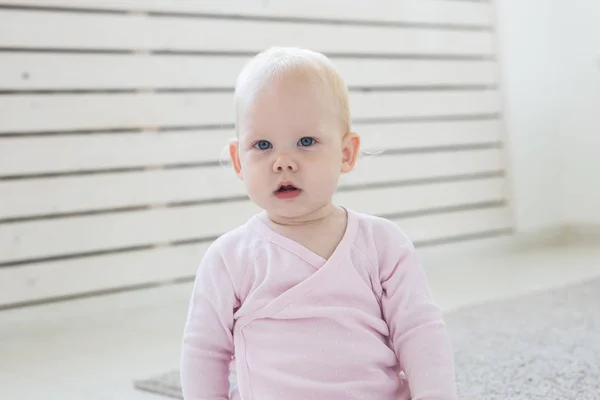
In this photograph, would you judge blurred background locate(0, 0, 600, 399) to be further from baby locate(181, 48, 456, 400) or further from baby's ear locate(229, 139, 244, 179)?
baby's ear locate(229, 139, 244, 179)

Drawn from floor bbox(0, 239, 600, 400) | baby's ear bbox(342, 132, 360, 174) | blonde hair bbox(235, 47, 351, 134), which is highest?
blonde hair bbox(235, 47, 351, 134)

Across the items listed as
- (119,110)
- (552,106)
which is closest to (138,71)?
(119,110)

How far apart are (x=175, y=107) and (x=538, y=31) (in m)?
1.99

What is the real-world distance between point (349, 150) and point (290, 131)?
12 cm

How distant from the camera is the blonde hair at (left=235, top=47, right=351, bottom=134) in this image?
1.17 metres

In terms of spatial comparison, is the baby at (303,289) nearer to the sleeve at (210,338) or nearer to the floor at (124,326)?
the sleeve at (210,338)

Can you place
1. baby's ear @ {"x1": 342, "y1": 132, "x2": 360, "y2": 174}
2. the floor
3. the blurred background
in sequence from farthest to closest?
the blurred background → the floor → baby's ear @ {"x1": 342, "y1": 132, "x2": 360, "y2": 174}

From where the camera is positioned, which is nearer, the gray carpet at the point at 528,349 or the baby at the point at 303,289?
the baby at the point at 303,289

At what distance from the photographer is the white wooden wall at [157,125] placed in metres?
2.68

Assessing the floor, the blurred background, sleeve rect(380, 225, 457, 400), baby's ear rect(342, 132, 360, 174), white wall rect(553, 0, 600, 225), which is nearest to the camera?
sleeve rect(380, 225, 457, 400)

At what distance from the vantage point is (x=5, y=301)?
2631 mm

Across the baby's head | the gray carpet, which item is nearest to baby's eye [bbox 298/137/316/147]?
the baby's head

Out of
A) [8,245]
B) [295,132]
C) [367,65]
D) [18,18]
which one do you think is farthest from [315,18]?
[295,132]

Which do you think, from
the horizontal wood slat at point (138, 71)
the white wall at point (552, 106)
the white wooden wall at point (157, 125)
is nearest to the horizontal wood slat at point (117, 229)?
the white wooden wall at point (157, 125)
